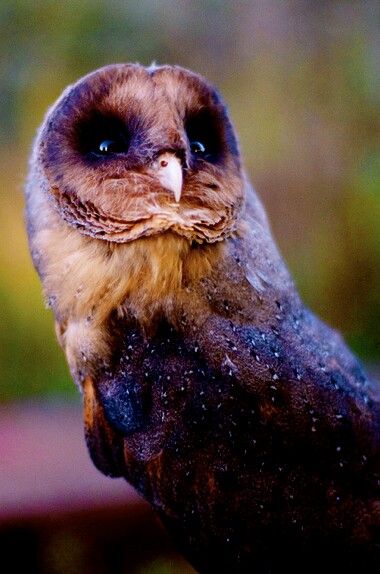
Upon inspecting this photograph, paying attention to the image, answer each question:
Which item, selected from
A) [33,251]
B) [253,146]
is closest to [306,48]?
[253,146]

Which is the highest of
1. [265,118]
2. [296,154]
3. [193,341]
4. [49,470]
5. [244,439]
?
[265,118]

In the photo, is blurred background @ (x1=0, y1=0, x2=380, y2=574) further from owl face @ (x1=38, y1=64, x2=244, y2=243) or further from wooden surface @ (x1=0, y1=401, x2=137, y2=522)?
owl face @ (x1=38, y1=64, x2=244, y2=243)

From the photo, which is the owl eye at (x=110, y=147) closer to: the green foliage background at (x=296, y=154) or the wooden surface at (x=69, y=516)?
the wooden surface at (x=69, y=516)

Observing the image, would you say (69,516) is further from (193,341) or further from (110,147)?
(110,147)

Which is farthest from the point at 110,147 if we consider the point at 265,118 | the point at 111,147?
the point at 265,118

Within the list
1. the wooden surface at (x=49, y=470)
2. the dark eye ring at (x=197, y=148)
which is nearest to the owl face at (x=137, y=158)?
the dark eye ring at (x=197, y=148)

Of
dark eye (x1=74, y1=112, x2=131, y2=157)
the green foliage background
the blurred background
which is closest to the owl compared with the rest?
dark eye (x1=74, y1=112, x2=131, y2=157)
